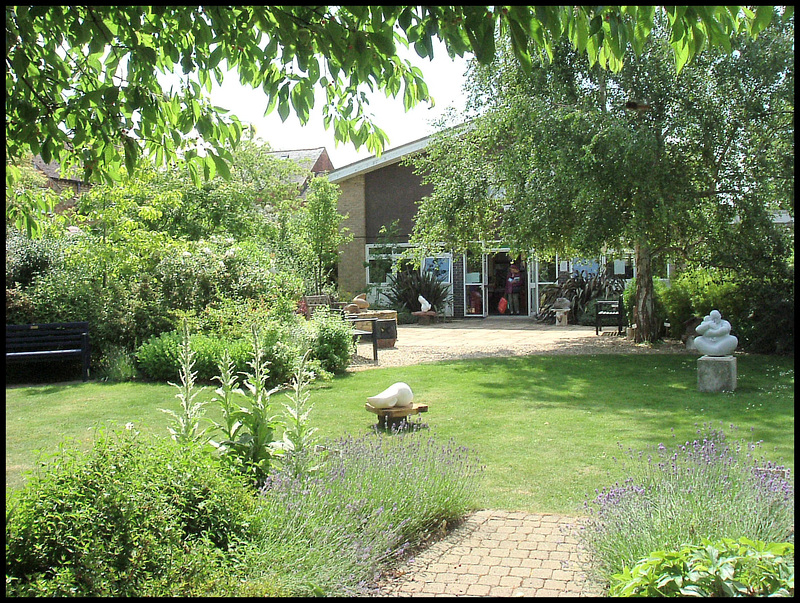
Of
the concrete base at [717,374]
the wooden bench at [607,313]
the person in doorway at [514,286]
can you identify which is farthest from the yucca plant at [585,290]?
the concrete base at [717,374]

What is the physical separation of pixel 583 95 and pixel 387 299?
13.0 meters

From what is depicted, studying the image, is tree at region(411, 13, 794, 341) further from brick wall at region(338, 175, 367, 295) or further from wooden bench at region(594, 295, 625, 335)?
brick wall at region(338, 175, 367, 295)

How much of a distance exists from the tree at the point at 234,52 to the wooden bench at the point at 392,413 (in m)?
3.49

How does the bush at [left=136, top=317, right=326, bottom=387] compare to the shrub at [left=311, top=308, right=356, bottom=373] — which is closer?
the bush at [left=136, top=317, right=326, bottom=387]

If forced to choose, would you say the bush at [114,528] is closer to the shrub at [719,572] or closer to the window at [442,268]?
the shrub at [719,572]

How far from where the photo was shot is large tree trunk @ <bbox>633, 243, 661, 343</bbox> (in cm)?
1497

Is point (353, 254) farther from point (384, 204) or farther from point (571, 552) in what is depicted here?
point (571, 552)

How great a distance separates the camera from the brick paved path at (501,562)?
12.4ft

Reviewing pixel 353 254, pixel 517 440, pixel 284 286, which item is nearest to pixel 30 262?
pixel 284 286

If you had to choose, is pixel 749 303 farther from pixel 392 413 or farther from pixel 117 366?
pixel 117 366

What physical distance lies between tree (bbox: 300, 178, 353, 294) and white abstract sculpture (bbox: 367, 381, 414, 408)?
15888 mm

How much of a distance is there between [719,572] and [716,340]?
24.3 ft

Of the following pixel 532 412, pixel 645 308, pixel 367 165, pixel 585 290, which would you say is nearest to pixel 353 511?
pixel 532 412

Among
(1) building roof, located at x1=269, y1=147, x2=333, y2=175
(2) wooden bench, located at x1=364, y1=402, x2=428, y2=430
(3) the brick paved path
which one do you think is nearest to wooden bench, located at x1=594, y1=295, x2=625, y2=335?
(2) wooden bench, located at x1=364, y1=402, x2=428, y2=430
